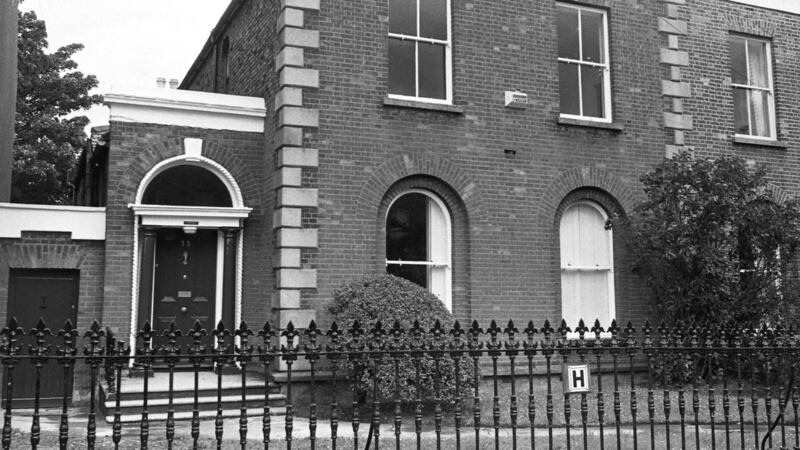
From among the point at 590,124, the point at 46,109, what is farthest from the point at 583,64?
the point at 46,109

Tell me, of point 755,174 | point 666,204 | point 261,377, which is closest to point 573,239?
point 666,204

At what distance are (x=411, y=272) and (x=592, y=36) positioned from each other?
5.88 metres

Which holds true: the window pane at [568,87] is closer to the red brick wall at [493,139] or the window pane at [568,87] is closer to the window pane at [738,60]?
the red brick wall at [493,139]

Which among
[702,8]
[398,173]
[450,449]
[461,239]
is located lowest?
[450,449]

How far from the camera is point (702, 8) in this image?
47.9 ft

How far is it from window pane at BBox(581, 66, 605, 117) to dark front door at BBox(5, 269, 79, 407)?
9.24 m

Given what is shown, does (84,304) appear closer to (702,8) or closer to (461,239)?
(461,239)

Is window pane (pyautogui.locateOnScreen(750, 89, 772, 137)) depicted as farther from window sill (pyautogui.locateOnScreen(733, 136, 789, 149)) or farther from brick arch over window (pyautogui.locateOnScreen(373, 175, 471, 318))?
brick arch over window (pyautogui.locateOnScreen(373, 175, 471, 318))

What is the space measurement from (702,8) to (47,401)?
44.9ft

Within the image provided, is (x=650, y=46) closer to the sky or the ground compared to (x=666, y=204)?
closer to the sky

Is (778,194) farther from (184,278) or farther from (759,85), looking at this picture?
(184,278)

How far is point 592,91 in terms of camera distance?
1375 cm

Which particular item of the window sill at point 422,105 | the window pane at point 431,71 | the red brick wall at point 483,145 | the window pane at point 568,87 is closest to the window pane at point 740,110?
the red brick wall at point 483,145

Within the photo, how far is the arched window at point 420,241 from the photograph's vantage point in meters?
11.9
